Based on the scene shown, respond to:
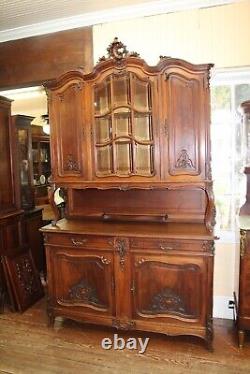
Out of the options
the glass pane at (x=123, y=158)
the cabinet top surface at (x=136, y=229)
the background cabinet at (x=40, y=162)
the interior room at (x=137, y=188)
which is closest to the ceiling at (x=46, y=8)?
the interior room at (x=137, y=188)

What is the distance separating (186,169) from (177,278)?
0.80m

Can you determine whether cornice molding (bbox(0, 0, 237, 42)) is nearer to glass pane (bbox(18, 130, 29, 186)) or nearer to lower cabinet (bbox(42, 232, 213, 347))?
glass pane (bbox(18, 130, 29, 186))

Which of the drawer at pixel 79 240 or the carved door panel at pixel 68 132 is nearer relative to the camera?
the drawer at pixel 79 240

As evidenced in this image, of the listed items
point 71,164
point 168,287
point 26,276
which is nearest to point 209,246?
point 168,287

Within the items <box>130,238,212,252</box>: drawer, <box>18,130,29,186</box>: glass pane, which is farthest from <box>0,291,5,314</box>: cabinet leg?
<box>130,238,212,252</box>: drawer

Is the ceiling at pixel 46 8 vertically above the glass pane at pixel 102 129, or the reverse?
the ceiling at pixel 46 8

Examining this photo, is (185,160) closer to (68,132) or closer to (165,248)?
(165,248)

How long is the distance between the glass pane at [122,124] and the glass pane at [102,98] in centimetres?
10

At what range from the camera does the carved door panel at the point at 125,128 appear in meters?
2.42

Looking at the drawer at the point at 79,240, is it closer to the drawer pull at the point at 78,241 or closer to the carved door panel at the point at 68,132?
the drawer pull at the point at 78,241

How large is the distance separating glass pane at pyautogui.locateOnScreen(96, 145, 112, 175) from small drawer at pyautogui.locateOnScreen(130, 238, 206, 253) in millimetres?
599

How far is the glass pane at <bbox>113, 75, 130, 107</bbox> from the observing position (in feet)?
8.05

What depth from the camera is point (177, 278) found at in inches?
92.3

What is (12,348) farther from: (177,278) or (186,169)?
(186,169)
